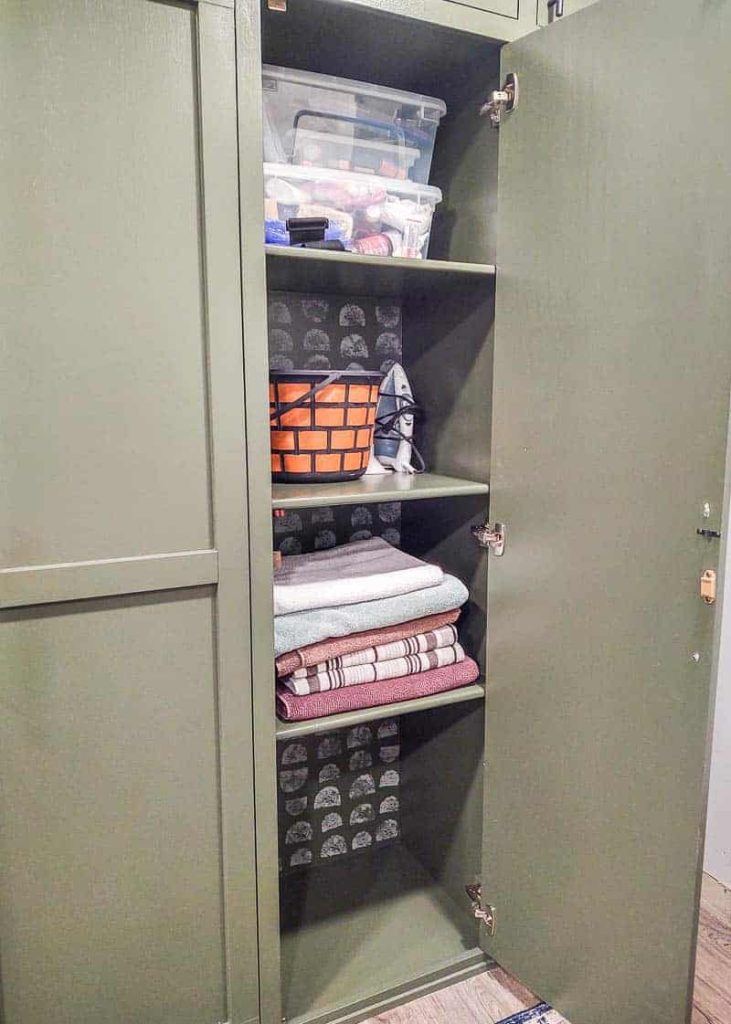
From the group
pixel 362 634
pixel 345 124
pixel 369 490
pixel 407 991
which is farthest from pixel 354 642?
pixel 345 124

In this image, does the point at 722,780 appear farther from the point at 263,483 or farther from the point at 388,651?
the point at 263,483

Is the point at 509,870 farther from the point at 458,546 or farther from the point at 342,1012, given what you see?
the point at 458,546

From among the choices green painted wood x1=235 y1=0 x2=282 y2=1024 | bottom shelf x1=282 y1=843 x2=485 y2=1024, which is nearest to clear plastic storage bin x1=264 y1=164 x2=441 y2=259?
green painted wood x1=235 y1=0 x2=282 y2=1024

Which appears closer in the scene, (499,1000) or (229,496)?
(229,496)

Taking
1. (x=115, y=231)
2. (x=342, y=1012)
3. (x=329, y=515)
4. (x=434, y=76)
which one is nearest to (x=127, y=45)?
(x=115, y=231)

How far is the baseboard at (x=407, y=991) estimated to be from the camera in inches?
59.4

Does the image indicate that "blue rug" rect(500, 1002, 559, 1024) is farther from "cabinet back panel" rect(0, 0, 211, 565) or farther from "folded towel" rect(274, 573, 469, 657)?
"cabinet back panel" rect(0, 0, 211, 565)

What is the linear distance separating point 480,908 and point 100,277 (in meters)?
1.46

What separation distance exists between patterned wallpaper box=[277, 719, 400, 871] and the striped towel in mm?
448

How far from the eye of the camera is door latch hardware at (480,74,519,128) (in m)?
1.35

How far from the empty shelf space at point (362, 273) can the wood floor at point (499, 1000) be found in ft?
4.93

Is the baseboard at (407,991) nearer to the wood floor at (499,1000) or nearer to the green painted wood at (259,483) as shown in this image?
the wood floor at (499,1000)

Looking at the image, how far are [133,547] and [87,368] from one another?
29 centimetres

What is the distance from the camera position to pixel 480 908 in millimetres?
1604
